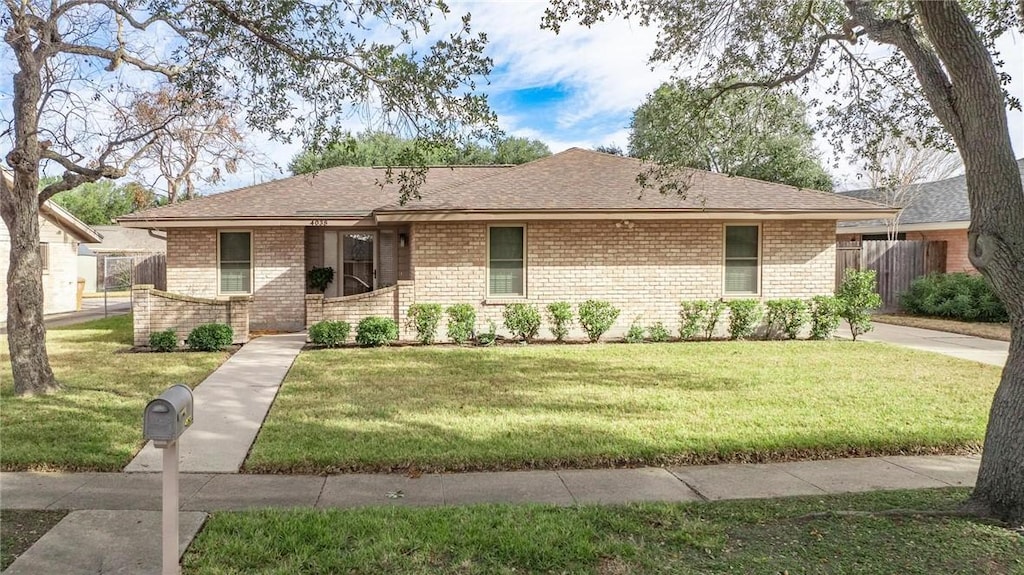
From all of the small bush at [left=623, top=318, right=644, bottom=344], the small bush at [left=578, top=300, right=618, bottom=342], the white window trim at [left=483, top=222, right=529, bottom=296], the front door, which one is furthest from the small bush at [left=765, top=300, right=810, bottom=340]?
the front door

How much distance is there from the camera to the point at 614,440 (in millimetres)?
5840

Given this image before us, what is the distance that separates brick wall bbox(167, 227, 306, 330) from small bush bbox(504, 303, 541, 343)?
17.7 ft

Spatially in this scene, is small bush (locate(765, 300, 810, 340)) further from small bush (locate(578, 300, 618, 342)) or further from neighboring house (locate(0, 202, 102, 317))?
neighboring house (locate(0, 202, 102, 317))

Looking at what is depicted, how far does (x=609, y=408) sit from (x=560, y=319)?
5.33 metres

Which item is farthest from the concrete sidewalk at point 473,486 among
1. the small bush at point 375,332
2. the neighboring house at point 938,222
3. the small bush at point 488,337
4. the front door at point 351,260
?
the neighboring house at point 938,222

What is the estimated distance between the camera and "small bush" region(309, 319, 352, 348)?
11719 millimetres

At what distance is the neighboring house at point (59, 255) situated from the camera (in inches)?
770

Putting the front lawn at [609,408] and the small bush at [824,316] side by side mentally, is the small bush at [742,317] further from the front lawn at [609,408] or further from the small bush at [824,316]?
the front lawn at [609,408]

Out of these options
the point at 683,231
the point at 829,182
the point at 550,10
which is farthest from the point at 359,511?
the point at 829,182

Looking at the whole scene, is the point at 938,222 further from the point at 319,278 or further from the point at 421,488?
the point at 421,488

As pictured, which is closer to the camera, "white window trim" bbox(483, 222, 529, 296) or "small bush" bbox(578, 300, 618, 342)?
"small bush" bbox(578, 300, 618, 342)

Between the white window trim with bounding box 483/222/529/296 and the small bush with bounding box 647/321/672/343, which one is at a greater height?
the white window trim with bounding box 483/222/529/296

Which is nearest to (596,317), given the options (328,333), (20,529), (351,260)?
(328,333)

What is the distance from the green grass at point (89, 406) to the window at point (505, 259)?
5526 mm
